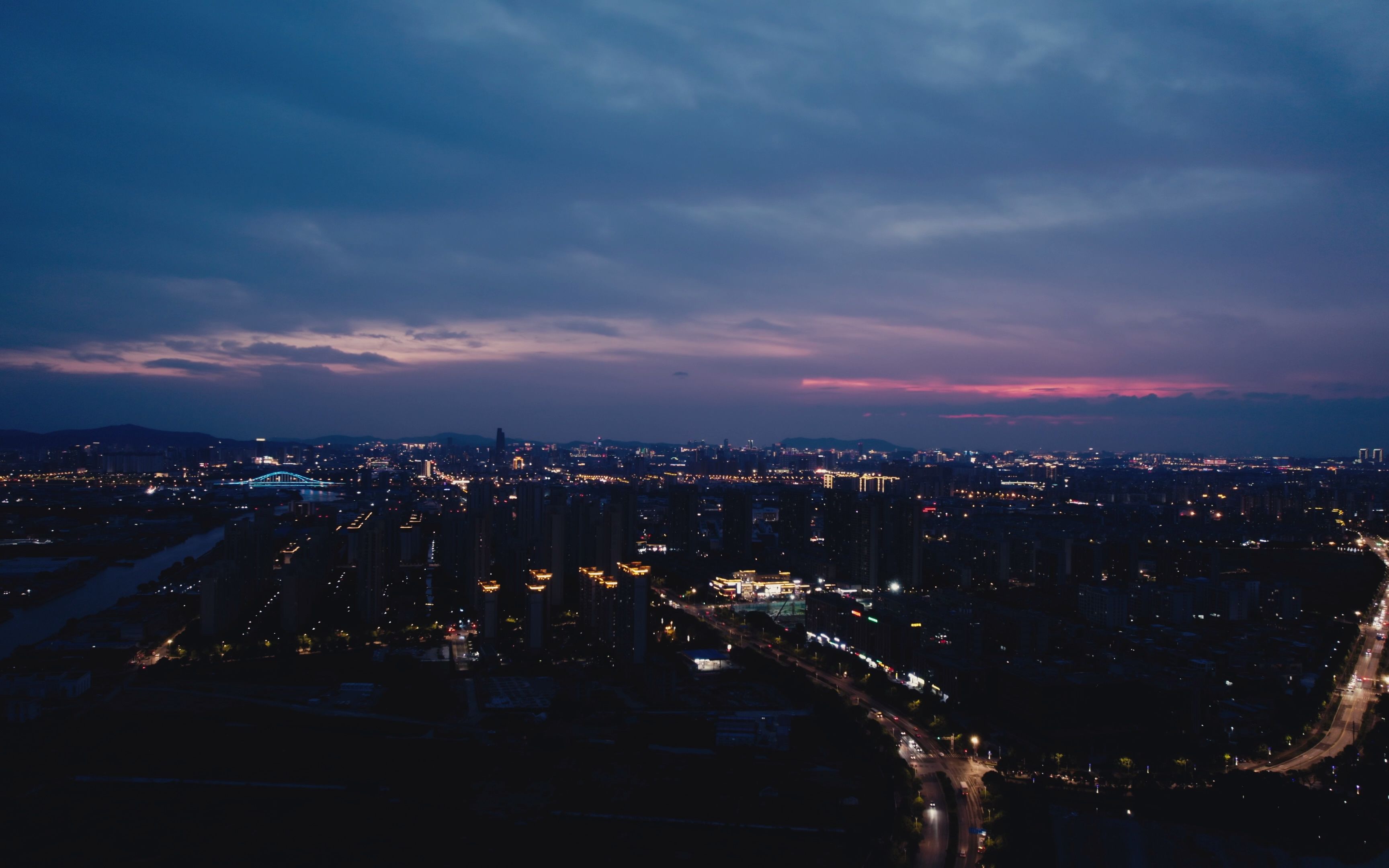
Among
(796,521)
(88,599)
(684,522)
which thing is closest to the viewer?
(88,599)

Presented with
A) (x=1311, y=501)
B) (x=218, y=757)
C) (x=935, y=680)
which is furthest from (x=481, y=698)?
(x=1311, y=501)

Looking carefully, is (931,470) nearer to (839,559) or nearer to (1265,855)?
(839,559)

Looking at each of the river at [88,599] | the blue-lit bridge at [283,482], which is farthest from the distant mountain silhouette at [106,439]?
the river at [88,599]

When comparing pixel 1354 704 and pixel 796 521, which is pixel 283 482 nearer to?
pixel 796 521

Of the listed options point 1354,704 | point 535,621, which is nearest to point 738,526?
point 535,621

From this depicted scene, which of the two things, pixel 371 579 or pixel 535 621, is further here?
pixel 371 579

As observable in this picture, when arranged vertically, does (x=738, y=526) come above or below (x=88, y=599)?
above
